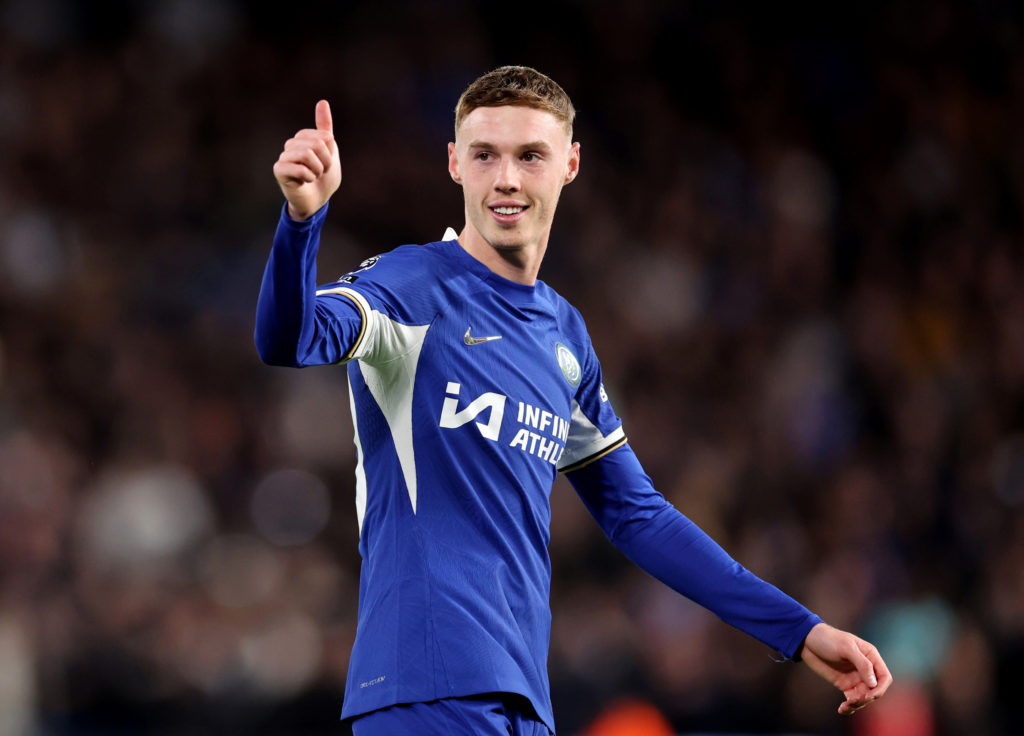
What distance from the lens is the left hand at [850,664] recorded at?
3.38m

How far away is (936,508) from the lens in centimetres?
943

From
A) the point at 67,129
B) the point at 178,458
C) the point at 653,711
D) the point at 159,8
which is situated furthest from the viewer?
the point at 159,8

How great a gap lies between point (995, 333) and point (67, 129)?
25.3 ft

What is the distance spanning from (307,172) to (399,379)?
72 cm

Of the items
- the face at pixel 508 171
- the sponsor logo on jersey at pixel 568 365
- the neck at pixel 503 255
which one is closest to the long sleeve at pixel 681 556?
the sponsor logo on jersey at pixel 568 365

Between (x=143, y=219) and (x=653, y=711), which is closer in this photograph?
(x=653, y=711)

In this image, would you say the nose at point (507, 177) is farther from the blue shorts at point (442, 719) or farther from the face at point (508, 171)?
the blue shorts at point (442, 719)

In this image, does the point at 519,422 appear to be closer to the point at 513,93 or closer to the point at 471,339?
the point at 471,339

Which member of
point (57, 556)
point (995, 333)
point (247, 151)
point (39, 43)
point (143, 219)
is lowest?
point (57, 556)

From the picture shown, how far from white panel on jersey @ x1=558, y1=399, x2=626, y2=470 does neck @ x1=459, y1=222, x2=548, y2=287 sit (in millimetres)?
489

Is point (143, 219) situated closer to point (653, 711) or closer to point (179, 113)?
point (179, 113)

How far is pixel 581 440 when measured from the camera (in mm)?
3863

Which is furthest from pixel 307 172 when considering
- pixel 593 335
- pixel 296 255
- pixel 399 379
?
pixel 593 335

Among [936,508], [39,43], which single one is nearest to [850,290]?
[936,508]
